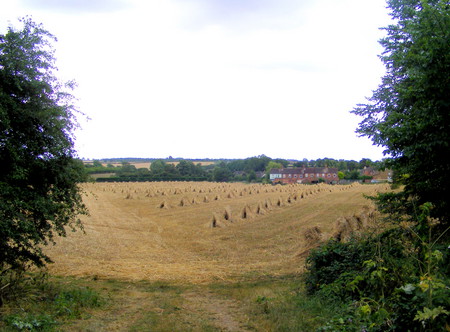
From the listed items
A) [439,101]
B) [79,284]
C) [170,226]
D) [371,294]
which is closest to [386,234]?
[371,294]

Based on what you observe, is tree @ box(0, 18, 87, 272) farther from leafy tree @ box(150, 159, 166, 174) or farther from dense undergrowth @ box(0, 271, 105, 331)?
leafy tree @ box(150, 159, 166, 174)

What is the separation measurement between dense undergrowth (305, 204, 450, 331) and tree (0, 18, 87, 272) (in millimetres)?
5963

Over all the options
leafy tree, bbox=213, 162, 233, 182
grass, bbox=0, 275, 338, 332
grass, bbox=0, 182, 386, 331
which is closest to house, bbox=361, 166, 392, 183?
grass, bbox=0, 182, 386, 331

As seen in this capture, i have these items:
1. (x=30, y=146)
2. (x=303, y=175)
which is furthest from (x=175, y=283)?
(x=303, y=175)

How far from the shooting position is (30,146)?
7707 millimetres

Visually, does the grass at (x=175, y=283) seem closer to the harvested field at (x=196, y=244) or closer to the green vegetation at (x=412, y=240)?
the harvested field at (x=196, y=244)

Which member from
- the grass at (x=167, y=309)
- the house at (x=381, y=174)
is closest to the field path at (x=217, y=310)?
the grass at (x=167, y=309)

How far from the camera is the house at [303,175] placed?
10200 cm

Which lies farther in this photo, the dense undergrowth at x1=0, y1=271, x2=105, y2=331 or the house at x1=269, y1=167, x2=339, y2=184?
the house at x1=269, y1=167, x2=339, y2=184

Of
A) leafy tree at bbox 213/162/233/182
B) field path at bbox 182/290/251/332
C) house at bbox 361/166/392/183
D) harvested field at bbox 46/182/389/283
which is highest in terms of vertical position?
house at bbox 361/166/392/183

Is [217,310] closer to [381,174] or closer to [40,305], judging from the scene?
[40,305]

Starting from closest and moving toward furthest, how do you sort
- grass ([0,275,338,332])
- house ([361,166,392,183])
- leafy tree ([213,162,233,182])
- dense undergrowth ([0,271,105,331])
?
dense undergrowth ([0,271,105,331]), grass ([0,275,338,332]), house ([361,166,392,183]), leafy tree ([213,162,233,182])

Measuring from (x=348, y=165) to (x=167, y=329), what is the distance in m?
113

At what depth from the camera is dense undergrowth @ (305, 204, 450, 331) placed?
389 cm
